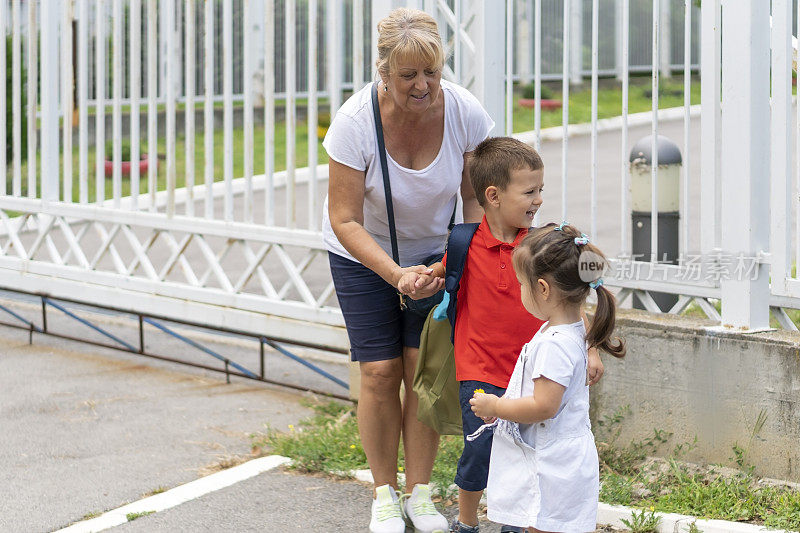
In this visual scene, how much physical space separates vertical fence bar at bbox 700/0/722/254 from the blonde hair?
1.23m

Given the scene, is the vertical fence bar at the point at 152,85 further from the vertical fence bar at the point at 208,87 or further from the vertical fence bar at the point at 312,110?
the vertical fence bar at the point at 312,110

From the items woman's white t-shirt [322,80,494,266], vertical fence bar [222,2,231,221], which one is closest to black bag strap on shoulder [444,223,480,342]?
woman's white t-shirt [322,80,494,266]

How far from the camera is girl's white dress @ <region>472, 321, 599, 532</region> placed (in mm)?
3070

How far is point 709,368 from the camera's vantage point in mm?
4156

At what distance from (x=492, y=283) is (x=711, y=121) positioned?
1307mm

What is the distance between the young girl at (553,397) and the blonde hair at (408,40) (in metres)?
0.65

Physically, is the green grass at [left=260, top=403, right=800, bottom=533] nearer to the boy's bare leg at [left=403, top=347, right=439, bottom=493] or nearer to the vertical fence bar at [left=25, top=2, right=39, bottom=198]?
the boy's bare leg at [left=403, top=347, right=439, bottom=493]

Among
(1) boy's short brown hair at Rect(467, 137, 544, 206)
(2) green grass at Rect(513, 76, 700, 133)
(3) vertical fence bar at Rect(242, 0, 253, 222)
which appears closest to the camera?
(1) boy's short brown hair at Rect(467, 137, 544, 206)

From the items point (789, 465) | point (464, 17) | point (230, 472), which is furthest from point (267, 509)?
point (464, 17)

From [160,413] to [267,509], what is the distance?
4.97ft

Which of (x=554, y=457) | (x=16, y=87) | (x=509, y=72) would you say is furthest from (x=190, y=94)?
(x=554, y=457)

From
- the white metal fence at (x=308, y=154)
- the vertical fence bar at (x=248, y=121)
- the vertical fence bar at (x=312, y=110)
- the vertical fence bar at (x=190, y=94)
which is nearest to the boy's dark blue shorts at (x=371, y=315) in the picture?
the white metal fence at (x=308, y=154)

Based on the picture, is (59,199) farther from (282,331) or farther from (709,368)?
(709,368)

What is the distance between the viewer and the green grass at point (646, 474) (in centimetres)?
381
